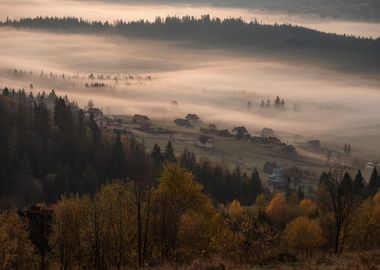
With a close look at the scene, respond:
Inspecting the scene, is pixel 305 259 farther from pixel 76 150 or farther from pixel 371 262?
pixel 76 150

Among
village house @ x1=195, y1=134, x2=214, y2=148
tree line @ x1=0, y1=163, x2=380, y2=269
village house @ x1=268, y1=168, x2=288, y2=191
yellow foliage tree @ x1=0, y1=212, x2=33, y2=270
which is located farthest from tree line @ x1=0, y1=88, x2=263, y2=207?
village house @ x1=195, y1=134, x2=214, y2=148

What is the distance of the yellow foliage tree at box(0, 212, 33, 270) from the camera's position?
41.6 meters

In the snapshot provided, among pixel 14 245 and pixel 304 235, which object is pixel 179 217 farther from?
pixel 304 235

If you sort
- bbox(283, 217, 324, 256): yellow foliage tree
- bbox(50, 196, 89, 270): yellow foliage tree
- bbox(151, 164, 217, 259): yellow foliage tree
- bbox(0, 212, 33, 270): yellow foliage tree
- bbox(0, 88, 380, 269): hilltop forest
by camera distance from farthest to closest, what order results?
1. bbox(283, 217, 324, 256): yellow foliage tree
2. bbox(0, 212, 33, 270): yellow foliage tree
3. bbox(50, 196, 89, 270): yellow foliage tree
4. bbox(151, 164, 217, 259): yellow foliage tree
5. bbox(0, 88, 380, 269): hilltop forest

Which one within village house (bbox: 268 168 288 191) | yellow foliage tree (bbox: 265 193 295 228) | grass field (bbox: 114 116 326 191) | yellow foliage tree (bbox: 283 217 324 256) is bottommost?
village house (bbox: 268 168 288 191)

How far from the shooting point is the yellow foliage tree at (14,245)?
41.6 metres

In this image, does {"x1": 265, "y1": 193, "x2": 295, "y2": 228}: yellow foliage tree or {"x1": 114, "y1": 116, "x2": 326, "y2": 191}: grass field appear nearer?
{"x1": 265, "y1": 193, "x2": 295, "y2": 228}: yellow foliage tree

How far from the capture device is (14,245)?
1655 inches

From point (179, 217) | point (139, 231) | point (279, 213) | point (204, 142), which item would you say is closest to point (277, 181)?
point (204, 142)

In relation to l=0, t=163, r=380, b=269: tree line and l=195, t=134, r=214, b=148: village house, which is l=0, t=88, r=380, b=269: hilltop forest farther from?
l=195, t=134, r=214, b=148: village house

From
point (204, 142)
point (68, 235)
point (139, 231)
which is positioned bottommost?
point (204, 142)

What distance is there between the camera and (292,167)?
158m

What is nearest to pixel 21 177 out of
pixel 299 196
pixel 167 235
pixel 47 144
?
pixel 47 144

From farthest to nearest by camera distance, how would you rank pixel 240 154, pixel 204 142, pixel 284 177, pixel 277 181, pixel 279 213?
1. pixel 204 142
2. pixel 240 154
3. pixel 284 177
4. pixel 277 181
5. pixel 279 213
